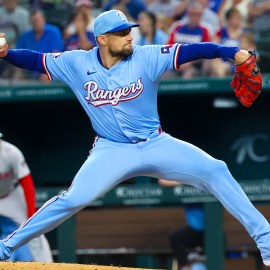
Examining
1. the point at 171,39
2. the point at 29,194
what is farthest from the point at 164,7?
the point at 29,194

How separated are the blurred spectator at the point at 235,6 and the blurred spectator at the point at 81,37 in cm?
144

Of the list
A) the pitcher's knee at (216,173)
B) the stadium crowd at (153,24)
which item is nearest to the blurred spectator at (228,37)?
the stadium crowd at (153,24)

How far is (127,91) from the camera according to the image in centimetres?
618

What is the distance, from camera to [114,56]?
6.24 metres

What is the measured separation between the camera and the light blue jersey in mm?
6168

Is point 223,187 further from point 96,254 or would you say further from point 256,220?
point 96,254

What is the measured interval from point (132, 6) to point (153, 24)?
0.81 meters

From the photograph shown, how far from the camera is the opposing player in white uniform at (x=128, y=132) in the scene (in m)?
6.07

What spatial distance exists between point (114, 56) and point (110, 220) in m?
4.14

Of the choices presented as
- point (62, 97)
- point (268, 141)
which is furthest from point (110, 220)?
point (268, 141)

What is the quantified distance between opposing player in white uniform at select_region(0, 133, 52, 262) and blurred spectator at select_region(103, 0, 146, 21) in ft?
10.2

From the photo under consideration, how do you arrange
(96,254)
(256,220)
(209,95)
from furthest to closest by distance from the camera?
(209,95) → (96,254) → (256,220)

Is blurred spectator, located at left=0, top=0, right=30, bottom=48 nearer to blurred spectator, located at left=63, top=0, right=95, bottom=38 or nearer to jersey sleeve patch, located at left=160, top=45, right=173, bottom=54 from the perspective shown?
blurred spectator, located at left=63, top=0, right=95, bottom=38

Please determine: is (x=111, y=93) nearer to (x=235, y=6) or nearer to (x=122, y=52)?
(x=122, y=52)
